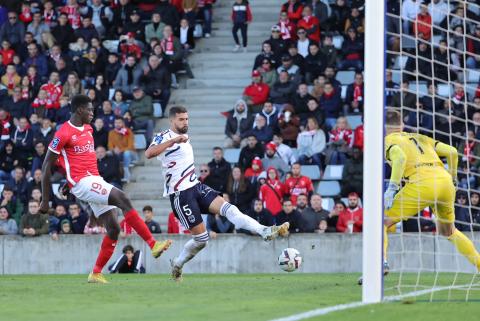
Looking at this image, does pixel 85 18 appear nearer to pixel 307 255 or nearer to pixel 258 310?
pixel 307 255

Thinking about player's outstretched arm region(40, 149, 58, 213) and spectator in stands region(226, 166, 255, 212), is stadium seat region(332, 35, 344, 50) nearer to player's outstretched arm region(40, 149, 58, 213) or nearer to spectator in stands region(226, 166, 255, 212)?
spectator in stands region(226, 166, 255, 212)

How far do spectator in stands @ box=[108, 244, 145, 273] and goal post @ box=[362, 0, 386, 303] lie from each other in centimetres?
1054

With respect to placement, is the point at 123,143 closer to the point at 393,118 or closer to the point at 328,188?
the point at 328,188

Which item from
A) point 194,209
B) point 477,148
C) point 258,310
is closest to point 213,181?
point 477,148

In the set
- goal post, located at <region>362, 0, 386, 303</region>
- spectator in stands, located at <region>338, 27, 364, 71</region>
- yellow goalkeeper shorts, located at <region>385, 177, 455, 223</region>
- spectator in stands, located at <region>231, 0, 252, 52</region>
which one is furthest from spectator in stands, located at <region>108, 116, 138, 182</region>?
goal post, located at <region>362, 0, 386, 303</region>

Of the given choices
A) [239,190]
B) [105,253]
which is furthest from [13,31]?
[105,253]

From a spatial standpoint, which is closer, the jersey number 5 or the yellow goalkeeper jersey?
the yellow goalkeeper jersey

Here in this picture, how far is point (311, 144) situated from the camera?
83.9 feet

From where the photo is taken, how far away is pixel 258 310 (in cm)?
1126

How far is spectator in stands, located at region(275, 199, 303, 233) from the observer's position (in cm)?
2284

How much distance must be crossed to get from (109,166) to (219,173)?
7.76 feet

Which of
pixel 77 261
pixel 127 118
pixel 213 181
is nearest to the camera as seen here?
pixel 77 261

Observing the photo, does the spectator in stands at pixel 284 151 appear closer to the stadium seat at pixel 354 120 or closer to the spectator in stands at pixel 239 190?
the spectator in stands at pixel 239 190

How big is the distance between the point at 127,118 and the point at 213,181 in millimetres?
3138
